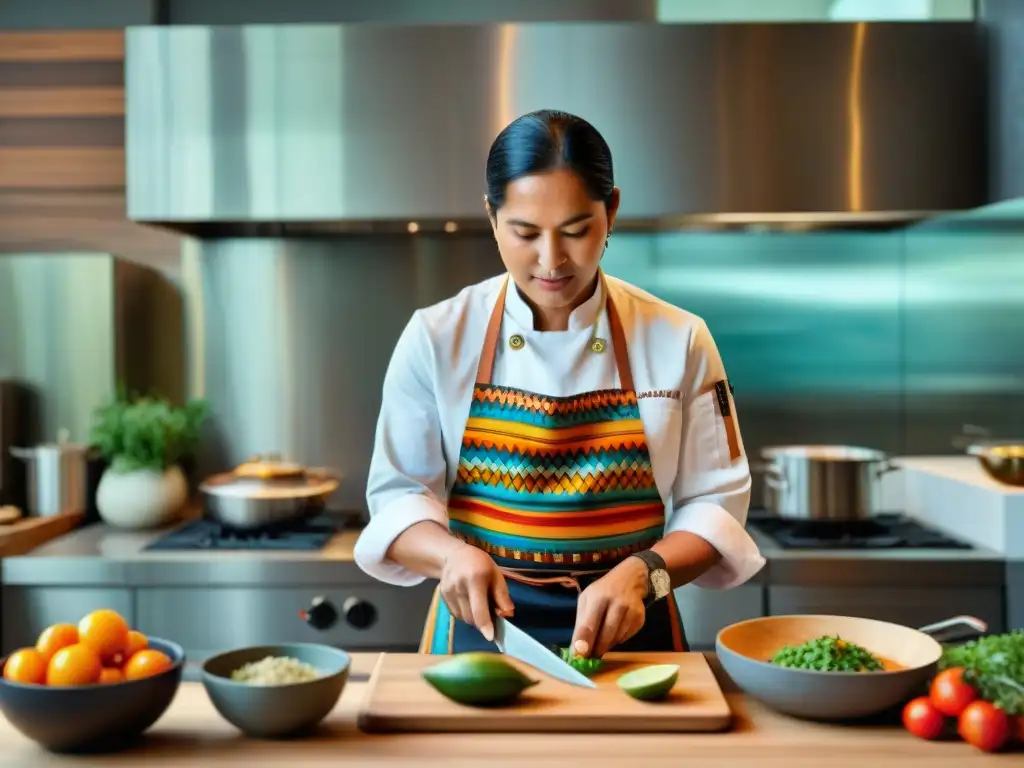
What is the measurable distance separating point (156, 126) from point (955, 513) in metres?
2.17

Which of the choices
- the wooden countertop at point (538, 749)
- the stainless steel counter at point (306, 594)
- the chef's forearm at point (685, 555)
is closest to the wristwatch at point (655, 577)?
the chef's forearm at point (685, 555)

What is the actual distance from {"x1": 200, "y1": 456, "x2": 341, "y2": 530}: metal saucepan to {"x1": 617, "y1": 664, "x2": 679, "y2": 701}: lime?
4.89 ft

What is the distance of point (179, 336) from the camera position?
3029 millimetres

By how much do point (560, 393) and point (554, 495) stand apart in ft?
0.51

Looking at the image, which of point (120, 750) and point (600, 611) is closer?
point (120, 750)

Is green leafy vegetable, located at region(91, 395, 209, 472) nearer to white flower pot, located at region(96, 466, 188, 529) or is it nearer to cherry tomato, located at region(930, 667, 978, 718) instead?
white flower pot, located at region(96, 466, 188, 529)

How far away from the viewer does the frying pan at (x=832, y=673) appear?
1.16m

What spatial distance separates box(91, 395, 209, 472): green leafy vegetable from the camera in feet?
8.87

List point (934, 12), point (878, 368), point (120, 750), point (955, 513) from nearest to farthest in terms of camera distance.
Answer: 1. point (120, 750)
2. point (955, 513)
3. point (934, 12)
4. point (878, 368)

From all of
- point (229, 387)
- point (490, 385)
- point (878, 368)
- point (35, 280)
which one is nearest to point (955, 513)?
point (878, 368)

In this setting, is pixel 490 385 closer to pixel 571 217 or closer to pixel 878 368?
pixel 571 217

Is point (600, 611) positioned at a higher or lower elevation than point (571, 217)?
lower

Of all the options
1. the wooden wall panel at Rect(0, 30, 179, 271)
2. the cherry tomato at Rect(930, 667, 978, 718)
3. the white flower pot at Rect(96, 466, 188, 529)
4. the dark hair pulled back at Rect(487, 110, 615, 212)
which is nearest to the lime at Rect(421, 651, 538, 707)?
the cherry tomato at Rect(930, 667, 978, 718)

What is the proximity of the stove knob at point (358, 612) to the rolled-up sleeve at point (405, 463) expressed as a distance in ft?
2.73
